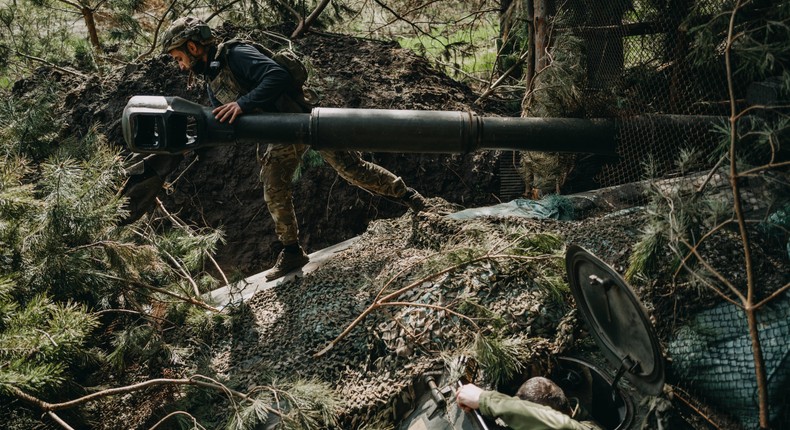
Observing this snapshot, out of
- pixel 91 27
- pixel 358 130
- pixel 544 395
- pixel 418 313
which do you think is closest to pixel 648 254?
pixel 544 395

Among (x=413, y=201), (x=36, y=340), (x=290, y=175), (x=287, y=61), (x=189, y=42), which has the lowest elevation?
(x=36, y=340)

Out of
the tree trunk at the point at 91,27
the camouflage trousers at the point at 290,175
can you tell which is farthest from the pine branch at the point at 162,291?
the tree trunk at the point at 91,27

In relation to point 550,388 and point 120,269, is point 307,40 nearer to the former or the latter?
point 120,269

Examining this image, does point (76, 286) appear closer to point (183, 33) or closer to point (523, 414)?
point (183, 33)

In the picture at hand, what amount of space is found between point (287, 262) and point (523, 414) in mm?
2812

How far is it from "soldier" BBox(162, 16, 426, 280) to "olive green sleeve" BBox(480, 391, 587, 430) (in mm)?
2304

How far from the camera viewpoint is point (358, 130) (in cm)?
405

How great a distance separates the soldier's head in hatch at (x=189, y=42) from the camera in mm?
4039

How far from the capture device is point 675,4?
3.96 meters

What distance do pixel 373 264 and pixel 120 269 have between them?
5.75 ft

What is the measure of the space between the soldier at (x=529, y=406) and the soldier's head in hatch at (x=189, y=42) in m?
2.79

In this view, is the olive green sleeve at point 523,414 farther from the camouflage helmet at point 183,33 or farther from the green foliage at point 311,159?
the green foliage at point 311,159

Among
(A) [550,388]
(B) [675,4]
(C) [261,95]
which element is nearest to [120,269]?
(C) [261,95]

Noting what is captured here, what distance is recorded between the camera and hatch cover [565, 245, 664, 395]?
2.71 m
